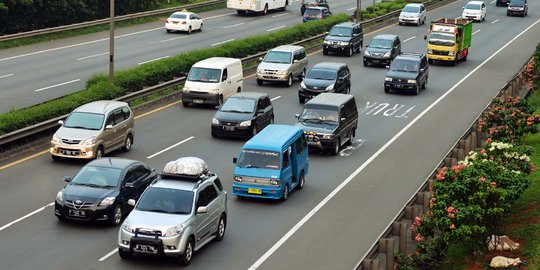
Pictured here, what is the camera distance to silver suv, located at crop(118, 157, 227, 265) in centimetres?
2309

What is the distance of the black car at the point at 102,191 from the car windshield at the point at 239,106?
36.7 ft

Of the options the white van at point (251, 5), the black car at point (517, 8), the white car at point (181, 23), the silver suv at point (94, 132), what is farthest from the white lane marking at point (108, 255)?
the black car at point (517, 8)

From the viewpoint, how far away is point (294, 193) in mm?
31469

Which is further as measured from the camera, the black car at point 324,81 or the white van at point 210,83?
the black car at point 324,81

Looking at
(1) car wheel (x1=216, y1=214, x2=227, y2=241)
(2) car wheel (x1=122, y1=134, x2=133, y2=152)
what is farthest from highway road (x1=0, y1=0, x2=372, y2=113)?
(1) car wheel (x1=216, y1=214, x2=227, y2=241)

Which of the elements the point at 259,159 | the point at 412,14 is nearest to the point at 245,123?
the point at 259,159

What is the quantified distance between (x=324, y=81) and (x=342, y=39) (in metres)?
16.7

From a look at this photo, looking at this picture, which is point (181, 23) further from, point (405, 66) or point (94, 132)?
point (94, 132)

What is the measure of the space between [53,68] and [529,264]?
36.3 metres

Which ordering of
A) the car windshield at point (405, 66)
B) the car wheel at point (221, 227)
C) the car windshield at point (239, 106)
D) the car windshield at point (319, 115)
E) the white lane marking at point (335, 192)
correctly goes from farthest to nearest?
the car windshield at point (405, 66), the car windshield at point (239, 106), the car windshield at point (319, 115), the car wheel at point (221, 227), the white lane marking at point (335, 192)

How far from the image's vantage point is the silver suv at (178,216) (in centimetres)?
2309

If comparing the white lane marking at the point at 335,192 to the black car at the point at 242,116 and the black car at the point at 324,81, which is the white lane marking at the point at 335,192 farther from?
the black car at the point at 242,116

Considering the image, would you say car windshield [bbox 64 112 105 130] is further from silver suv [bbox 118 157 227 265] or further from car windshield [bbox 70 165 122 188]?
silver suv [bbox 118 157 227 265]

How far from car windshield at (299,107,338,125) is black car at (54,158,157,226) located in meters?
10.5
